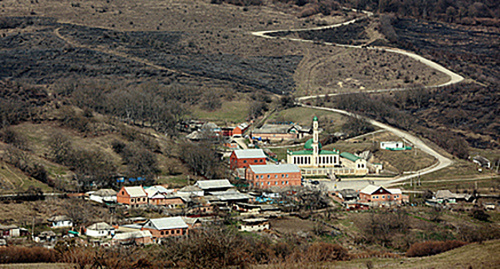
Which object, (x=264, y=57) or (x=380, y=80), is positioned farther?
(x=264, y=57)

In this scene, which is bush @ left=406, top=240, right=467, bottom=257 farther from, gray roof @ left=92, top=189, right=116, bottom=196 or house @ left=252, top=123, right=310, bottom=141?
house @ left=252, top=123, right=310, bottom=141

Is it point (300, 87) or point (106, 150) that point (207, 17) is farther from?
point (106, 150)

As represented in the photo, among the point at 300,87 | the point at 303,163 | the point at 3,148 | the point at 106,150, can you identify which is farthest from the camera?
the point at 300,87

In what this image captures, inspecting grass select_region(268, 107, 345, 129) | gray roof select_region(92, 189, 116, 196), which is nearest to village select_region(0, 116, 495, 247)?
gray roof select_region(92, 189, 116, 196)

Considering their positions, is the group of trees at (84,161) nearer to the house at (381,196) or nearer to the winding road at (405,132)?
the house at (381,196)

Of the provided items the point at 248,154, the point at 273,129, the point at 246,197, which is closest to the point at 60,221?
the point at 246,197

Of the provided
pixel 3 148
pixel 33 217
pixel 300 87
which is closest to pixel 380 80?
pixel 300 87
